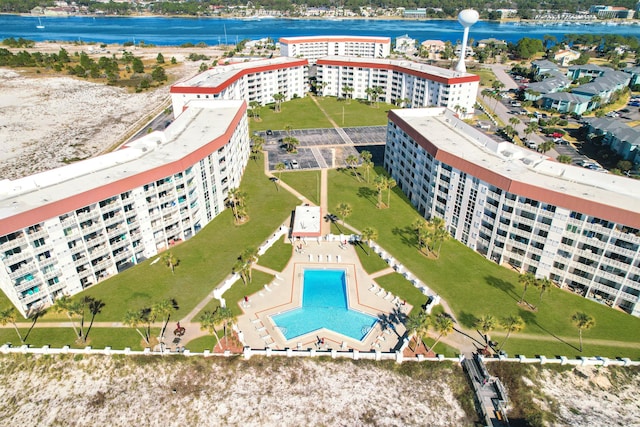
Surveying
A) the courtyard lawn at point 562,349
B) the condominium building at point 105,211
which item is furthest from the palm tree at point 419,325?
→ the condominium building at point 105,211

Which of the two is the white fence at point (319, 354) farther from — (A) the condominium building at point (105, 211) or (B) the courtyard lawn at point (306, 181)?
(B) the courtyard lawn at point (306, 181)

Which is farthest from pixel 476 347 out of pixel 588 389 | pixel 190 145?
pixel 190 145

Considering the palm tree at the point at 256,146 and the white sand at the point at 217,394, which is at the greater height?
the palm tree at the point at 256,146

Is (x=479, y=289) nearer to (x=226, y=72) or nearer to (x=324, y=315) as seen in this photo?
(x=324, y=315)

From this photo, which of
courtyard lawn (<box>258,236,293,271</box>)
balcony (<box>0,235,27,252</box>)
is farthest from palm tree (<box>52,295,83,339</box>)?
courtyard lawn (<box>258,236,293,271</box>)

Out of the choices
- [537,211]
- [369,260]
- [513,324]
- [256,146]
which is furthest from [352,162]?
[513,324]

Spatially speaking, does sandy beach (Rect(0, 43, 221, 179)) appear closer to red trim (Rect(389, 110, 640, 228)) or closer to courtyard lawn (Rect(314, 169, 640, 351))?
courtyard lawn (Rect(314, 169, 640, 351))

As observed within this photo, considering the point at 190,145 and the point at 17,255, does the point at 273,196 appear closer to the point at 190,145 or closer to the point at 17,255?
the point at 190,145
